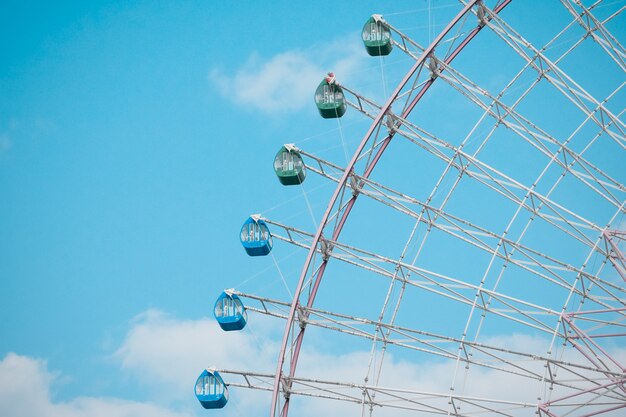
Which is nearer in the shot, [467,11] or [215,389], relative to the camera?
[467,11]

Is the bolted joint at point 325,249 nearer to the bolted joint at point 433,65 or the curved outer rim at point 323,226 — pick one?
the curved outer rim at point 323,226

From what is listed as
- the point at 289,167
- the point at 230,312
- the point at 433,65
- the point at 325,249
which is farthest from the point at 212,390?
the point at 433,65

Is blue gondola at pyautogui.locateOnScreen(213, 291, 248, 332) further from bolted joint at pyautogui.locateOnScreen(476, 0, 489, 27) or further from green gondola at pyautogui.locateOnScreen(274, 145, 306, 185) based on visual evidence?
bolted joint at pyautogui.locateOnScreen(476, 0, 489, 27)

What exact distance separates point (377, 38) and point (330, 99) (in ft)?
8.39

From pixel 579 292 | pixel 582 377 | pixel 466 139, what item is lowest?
pixel 582 377

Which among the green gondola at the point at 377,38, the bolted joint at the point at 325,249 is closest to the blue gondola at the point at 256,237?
the bolted joint at the point at 325,249

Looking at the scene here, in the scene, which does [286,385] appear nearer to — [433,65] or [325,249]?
[325,249]

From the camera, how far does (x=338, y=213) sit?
45219 mm

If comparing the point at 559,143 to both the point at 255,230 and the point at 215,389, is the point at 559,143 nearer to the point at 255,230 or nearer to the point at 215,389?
the point at 255,230

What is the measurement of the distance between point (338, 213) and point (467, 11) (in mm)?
7216

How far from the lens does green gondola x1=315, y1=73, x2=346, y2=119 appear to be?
46844 millimetres

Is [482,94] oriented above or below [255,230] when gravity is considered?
above

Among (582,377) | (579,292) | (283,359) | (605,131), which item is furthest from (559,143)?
(283,359)

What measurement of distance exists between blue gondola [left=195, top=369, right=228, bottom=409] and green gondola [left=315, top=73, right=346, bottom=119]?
8.96 meters
